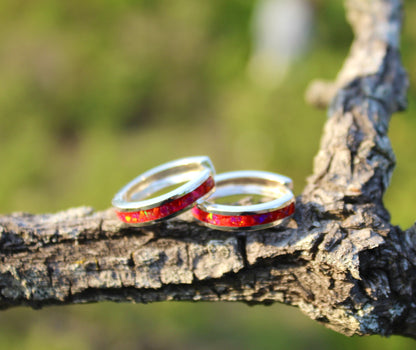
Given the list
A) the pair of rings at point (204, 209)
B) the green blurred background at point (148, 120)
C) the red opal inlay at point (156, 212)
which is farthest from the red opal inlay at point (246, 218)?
the green blurred background at point (148, 120)

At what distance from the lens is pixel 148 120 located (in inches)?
267

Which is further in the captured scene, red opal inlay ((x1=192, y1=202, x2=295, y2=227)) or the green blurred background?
the green blurred background

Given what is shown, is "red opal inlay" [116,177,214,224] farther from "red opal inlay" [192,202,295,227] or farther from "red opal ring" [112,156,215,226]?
"red opal inlay" [192,202,295,227]

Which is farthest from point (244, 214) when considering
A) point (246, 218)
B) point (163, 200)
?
point (163, 200)

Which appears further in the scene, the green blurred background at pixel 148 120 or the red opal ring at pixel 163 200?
the green blurred background at pixel 148 120

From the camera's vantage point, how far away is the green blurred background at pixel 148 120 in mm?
4180

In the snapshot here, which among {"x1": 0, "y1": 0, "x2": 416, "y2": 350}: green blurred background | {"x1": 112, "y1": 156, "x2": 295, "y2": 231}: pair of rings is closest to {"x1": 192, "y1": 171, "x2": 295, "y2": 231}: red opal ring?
{"x1": 112, "y1": 156, "x2": 295, "y2": 231}: pair of rings

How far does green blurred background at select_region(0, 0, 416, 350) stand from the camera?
418 centimetres

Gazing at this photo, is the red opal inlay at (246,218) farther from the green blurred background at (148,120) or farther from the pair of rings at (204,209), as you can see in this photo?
the green blurred background at (148,120)

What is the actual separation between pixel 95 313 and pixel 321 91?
3.00 m

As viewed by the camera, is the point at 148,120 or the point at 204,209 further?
the point at 148,120

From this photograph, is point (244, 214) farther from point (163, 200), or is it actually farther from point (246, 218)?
point (163, 200)

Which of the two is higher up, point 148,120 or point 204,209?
point 204,209

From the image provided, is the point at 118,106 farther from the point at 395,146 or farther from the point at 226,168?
the point at 395,146
